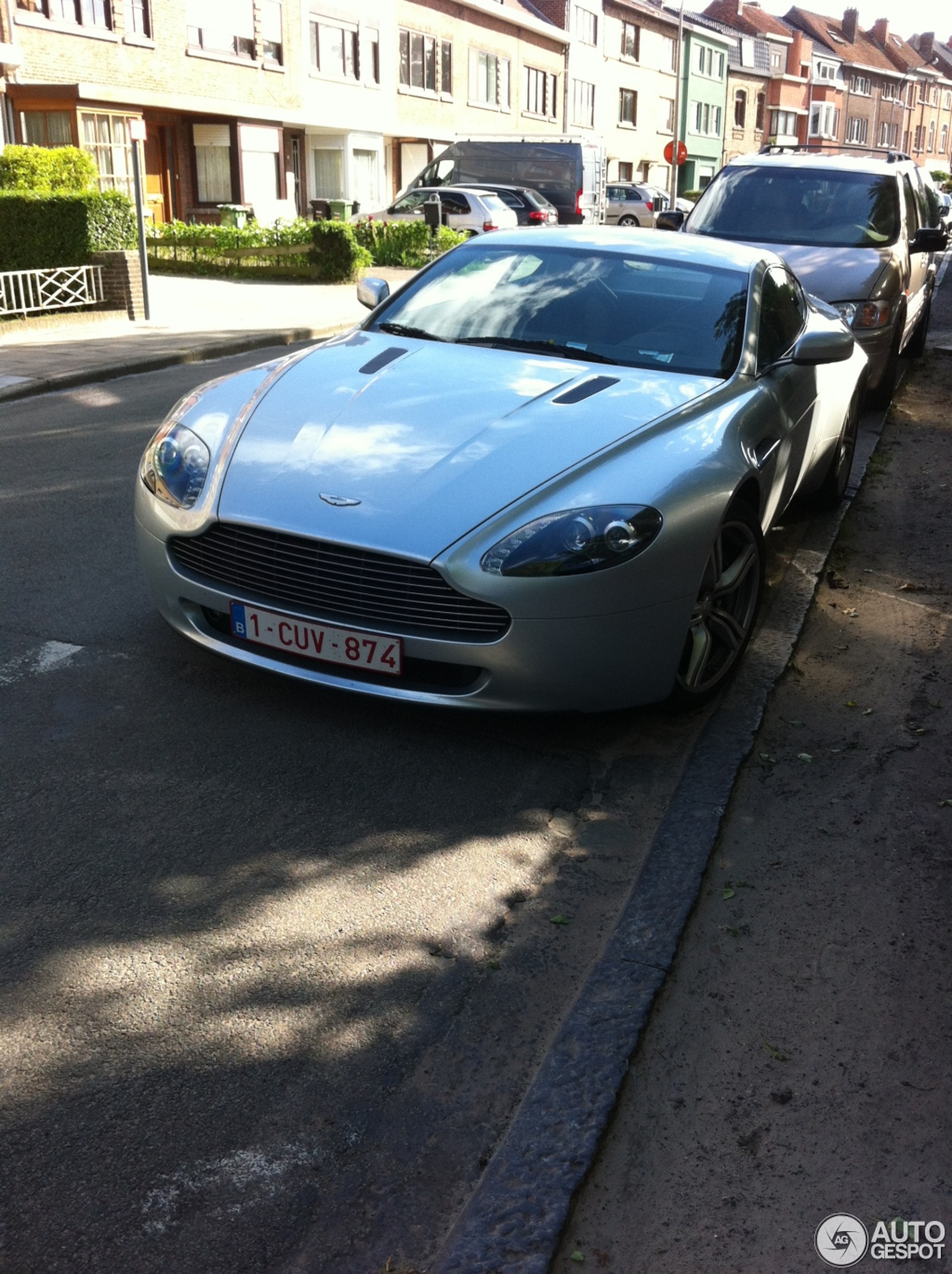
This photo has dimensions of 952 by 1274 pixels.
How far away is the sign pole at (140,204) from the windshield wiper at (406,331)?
996cm

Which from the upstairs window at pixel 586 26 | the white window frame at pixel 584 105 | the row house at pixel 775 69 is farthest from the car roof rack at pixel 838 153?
the row house at pixel 775 69

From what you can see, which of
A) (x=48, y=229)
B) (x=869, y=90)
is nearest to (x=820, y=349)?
(x=48, y=229)

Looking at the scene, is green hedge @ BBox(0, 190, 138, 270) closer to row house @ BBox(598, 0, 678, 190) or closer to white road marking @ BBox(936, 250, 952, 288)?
white road marking @ BBox(936, 250, 952, 288)

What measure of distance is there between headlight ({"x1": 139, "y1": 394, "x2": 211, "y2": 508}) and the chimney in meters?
86.7

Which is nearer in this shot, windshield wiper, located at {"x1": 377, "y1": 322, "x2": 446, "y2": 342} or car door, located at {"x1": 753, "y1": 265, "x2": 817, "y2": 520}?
car door, located at {"x1": 753, "y1": 265, "x2": 817, "y2": 520}

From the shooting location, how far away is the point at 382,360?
502cm

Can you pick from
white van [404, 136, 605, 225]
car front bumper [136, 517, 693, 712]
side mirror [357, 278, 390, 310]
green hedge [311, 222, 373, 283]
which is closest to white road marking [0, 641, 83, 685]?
car front bumper [136, 517, 693, 712]

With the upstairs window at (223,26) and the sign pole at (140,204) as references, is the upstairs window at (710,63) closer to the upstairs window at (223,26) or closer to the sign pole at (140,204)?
the upstairs window at (223,26)

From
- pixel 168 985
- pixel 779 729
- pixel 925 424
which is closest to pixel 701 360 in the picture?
pixel 779 729

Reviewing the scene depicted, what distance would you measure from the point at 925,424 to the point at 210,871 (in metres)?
8.59

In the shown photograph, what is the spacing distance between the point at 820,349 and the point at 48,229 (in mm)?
12564

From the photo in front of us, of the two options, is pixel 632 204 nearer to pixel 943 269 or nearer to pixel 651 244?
pixel 943 269

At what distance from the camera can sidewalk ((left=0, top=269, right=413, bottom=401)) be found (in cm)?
1168

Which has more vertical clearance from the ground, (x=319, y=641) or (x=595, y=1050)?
(x=319, y=641)
